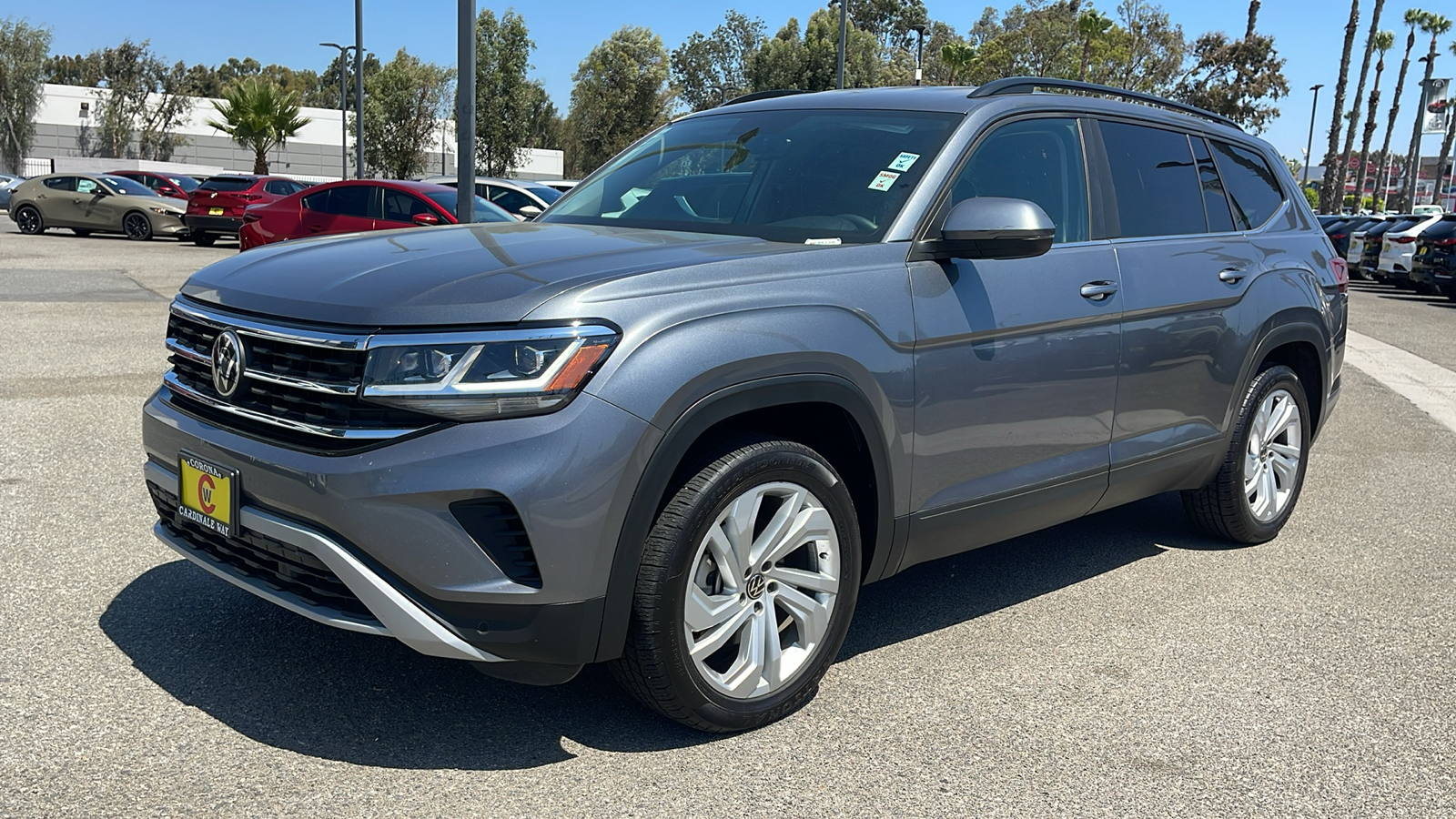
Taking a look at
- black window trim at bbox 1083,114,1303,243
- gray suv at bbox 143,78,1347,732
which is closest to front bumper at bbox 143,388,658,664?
gray suv at bbox 143,78,1347,732

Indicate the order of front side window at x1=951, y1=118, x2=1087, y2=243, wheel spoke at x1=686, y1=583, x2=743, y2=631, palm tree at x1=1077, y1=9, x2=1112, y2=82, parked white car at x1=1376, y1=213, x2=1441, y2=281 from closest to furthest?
wheel spoke at x1=686, y1=583, x2=743, y2=631
front side window at x1=951, y1=118, x2=1087, y2=243
parked white car at x1=1376, y1=213, x2=1441, y2=281
palm tree at x1=1077, y1=9, x2=1112, y2=82

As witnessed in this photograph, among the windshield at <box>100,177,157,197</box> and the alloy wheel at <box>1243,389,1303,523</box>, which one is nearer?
the alloy wheel at <box>1243,389,1303,523</box>

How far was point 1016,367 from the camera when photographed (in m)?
3.99

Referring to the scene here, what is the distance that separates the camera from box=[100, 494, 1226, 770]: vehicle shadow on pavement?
335cm

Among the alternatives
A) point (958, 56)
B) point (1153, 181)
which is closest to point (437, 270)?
point (1153, 181)

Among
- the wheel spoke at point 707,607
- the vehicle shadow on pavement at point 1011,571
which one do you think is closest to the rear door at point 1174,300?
the vehicle shadow on pavement at point 1011,571

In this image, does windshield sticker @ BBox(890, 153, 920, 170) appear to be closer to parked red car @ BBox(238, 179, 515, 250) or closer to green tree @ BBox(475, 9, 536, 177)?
parked red car @ BBox(238, 179, 515, 250)

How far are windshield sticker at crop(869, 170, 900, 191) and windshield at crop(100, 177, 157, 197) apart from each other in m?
27.5

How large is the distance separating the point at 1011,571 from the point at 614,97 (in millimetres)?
57100

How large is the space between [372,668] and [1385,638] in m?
3.42

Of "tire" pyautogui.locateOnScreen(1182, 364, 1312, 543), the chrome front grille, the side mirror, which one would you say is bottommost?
"tire" pyautogui.locateOnScreen(1182, 364, 1312, 543)

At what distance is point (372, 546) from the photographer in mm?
2963

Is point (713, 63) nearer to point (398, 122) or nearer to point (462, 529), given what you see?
point (398, 122)

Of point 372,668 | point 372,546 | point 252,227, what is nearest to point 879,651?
point 372,668
